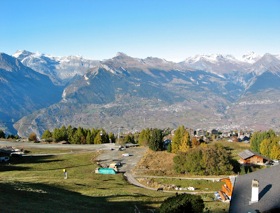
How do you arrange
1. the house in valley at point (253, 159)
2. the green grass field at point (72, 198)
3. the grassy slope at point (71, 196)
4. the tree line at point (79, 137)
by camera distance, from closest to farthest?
1. the green grass field at point (72, 198)
2. the grassy slope at point (71, 196)
3. the house in valley at point (253, 159)
4. the tree line at point (79, 137)

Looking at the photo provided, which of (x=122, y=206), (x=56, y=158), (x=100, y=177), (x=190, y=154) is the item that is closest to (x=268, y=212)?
(x=122, y=206)

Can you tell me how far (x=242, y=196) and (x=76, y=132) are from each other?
133721 millimetres

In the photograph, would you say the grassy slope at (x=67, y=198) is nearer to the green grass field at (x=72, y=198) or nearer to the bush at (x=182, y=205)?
the green grass field at (x=72, y=198)

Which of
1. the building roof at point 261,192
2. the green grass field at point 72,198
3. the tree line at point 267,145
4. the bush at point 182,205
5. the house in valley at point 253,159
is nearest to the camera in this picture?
the building roof at point 261,192

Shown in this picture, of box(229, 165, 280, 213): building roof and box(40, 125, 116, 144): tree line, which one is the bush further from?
box(40, 125, 116, 144): tree line

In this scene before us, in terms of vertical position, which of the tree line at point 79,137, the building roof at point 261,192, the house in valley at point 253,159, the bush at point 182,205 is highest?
the building roof at point 261,192

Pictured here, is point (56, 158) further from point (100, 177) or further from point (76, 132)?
point (76, 132)

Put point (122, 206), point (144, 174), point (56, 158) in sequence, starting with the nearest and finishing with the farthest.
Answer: point (122, 206) → point (144, 174) → point (56, 158)

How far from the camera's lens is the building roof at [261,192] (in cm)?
2833

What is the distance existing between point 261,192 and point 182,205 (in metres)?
6.86

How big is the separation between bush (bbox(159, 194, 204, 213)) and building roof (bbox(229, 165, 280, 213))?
125 inches

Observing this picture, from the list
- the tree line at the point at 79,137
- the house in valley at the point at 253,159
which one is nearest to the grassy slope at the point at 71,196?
the house in valley at the point at 253,159

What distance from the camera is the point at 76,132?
160500 mm

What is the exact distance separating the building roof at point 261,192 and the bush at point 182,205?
125 inches
